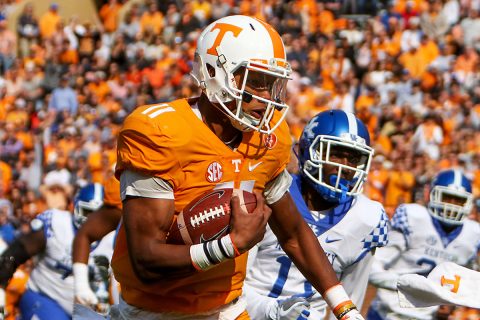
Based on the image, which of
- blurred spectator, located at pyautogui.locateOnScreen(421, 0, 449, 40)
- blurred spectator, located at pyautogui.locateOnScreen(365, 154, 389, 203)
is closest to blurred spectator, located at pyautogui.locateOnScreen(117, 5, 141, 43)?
blurred spectator, located at pyautogui.locateOnScreen(421, 0, 449, 40)

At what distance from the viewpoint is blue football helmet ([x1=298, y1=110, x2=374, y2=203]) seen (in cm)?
518

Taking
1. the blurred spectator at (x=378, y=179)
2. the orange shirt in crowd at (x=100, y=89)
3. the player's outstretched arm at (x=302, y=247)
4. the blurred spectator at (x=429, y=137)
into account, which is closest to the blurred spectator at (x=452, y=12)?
the blurred spectator at (x=429, y=137)

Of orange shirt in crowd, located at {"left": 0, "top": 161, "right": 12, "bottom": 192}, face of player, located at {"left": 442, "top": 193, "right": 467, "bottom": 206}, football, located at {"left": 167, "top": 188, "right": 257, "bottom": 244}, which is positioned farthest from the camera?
orange shirt in crowd, located at {"left": 0, "top": 161, "right": 12, "bottom": 192}

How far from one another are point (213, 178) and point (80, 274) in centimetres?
167

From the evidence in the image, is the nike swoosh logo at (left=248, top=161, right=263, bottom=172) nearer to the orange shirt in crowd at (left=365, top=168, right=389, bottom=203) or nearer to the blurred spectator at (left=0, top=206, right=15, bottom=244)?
the blurred spectator at (left=0, top=206, right=15, bottom=244)

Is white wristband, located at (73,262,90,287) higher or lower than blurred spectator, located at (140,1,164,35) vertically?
higher

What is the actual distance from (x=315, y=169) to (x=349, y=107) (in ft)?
29.9

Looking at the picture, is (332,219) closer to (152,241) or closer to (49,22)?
(152,241)

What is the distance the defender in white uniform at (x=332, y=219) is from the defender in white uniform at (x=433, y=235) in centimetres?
110

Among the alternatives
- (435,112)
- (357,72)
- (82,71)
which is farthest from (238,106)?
(82,71)

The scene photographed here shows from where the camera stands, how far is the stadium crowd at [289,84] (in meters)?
13.0

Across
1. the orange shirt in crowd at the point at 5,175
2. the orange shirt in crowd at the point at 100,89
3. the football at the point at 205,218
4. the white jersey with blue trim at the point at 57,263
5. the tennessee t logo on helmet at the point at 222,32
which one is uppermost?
the tennessee t logo on helmet at the point at 222,32

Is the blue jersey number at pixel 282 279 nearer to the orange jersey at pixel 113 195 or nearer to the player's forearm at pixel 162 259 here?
the orange jersey at pixel 113 195

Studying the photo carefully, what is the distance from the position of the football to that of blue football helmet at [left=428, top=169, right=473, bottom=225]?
358cm
